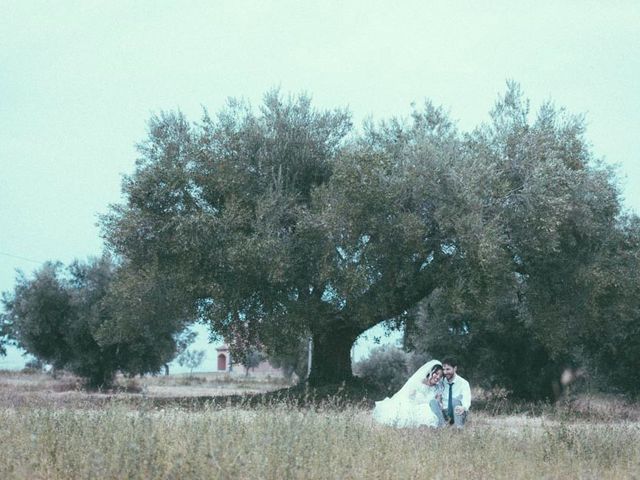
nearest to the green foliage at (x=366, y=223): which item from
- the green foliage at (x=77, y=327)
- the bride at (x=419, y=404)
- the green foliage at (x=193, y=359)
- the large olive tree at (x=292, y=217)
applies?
the large olive tree at (x=292, y=217)

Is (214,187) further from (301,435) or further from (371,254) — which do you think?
(301,435)

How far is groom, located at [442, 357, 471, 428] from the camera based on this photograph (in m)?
14.7

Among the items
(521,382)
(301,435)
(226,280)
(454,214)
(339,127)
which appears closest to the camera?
(301,435)

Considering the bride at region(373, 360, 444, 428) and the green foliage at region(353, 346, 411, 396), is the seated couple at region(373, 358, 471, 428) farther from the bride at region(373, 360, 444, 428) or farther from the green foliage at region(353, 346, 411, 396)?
the green foliage at region(353, 346, 411, 396)

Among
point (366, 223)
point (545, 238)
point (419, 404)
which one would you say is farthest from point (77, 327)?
point (419, 404)

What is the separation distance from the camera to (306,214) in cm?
2277

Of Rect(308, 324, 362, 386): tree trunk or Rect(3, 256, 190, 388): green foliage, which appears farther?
Rect(3, 256, 190, 388): green foliage

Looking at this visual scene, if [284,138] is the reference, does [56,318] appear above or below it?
below

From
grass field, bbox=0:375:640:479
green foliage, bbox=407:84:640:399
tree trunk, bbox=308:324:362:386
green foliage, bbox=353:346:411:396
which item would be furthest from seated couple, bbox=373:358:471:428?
green foliage, bbox=353:346:411:396

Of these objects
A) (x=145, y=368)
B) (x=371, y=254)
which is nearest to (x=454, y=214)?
(x=371, y=254)

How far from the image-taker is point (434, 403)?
15.1 metres

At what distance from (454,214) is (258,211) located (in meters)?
5.13

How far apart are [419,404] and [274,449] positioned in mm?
6811

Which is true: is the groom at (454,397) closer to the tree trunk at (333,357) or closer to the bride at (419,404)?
the bride at (419,404)
